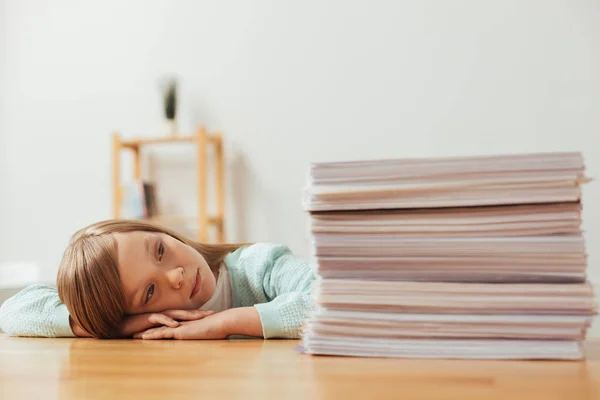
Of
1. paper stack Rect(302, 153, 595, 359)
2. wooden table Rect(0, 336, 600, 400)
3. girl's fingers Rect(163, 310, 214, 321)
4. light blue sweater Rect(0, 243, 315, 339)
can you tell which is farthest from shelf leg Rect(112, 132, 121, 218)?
paper stack Rect(302, 153, 595, 359)

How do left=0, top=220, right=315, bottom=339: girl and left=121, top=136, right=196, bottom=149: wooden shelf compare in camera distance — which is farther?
left=121, top=136, right=196, bottom=149: wooden shelf

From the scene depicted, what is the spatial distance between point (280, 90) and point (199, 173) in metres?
0.63

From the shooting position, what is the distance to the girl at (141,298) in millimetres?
996

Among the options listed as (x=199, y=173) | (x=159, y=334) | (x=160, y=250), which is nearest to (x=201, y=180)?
(x=199, y=173)

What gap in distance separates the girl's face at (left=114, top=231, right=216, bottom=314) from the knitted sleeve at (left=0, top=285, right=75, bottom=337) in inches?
4.6

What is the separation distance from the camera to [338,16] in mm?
3320

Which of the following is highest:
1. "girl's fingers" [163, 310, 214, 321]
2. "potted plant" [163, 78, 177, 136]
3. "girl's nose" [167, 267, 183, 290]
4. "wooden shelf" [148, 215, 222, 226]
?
"potted plant" [163, 78, 177, 136]

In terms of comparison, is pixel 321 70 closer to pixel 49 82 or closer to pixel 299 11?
pixel 299 11

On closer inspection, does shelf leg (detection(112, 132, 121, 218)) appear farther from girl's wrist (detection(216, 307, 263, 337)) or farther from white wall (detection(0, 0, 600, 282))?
girl's wrist (detection(216, 307, 263, 337))

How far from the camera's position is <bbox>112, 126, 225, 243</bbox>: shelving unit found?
316cm

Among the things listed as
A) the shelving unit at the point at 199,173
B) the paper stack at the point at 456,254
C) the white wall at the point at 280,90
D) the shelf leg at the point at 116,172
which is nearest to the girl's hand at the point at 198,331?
the paper stack at the point at 456,254

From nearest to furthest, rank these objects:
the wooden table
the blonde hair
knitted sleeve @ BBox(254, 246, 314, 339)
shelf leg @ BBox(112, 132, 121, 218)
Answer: the wooden table < knitted sleeve @ BBox(254, 246, 314, 339) < the blonde hair < shelf leg @ BBox(112, 132, 121, 218)

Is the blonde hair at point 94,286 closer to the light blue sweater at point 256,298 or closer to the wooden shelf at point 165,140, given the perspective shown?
the light blue sweater at point 256,298

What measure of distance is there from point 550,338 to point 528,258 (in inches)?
3.3
